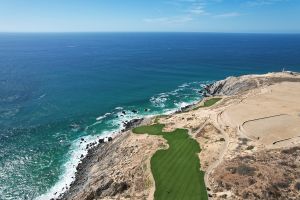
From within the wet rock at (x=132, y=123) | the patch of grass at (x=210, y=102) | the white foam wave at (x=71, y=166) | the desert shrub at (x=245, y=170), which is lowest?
the white foam wave at (x=71, y=166)

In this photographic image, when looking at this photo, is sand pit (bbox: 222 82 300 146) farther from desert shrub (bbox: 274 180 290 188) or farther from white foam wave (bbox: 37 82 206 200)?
white foam wave (bbox: 37 82 206 200)

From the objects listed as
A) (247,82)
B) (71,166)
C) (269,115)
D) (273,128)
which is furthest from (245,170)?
(247,82)

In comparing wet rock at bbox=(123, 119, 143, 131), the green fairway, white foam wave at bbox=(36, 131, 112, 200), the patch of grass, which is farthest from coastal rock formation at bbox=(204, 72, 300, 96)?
white foam wave at bbox=(36, 131, 112, 200)

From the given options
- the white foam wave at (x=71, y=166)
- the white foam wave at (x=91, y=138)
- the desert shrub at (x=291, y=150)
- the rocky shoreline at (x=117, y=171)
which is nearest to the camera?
the rocky shoreline at (x=117, y=171)

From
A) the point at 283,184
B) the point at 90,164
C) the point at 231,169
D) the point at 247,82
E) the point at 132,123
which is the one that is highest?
the point at 283,184

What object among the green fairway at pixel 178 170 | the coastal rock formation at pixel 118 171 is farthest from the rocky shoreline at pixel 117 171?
the green fairway at pixel 178 170

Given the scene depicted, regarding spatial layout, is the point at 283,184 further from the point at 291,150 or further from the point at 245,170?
the point at 291,150

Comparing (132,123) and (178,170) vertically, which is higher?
(178,170)

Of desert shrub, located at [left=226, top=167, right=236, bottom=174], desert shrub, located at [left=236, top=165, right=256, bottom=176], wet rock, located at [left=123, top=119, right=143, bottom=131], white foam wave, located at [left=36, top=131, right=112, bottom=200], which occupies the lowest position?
white foam wave, located at [left=36, top=131, right=112, bottom=200]

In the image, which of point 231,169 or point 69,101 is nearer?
point 231,169

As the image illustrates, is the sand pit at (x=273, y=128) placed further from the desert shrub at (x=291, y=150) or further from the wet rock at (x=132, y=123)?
the wet rock at (x=132, y=123)
